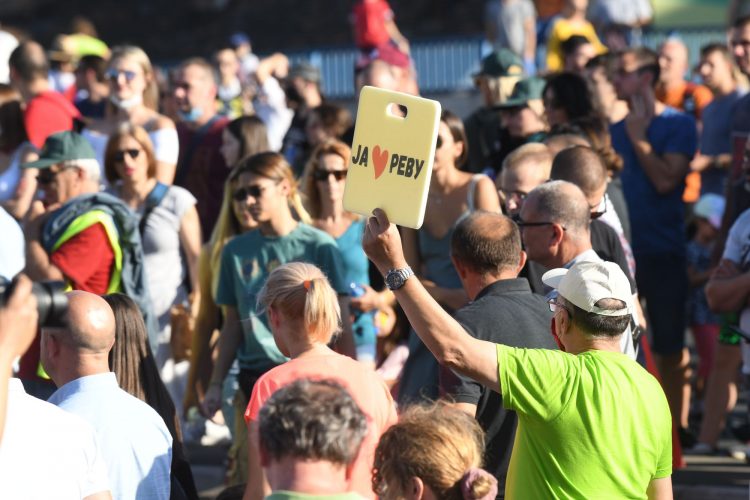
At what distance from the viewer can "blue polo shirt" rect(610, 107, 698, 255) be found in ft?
26.0

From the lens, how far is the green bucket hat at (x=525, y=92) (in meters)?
8.22

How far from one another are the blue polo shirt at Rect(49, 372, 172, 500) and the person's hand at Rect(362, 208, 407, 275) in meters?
0.98

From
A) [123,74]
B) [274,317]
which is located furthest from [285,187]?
[123,74]

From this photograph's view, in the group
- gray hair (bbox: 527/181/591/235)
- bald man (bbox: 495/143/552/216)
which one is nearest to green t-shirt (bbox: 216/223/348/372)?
bald man (bbox: 495/143/552/216)

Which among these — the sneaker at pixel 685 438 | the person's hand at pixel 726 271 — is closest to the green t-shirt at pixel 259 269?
the person's hand at pixel 726 271

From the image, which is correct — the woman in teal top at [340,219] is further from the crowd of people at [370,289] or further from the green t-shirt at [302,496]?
the green t-shirt at [302,496]

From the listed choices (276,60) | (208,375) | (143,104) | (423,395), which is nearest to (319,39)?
(276,60)

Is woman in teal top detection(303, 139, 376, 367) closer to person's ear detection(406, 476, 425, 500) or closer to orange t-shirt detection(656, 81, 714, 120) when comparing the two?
person's ear detection(406, 476, 425, 500)

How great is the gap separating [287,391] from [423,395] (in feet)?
5.13

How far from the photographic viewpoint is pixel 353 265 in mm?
6816

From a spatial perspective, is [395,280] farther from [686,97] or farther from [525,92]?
[686,97]

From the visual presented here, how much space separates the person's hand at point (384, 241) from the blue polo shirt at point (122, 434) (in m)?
0.98

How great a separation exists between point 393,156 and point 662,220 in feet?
14.5

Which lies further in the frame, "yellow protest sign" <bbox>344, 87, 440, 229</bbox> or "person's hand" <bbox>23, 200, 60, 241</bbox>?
"person's hand" <bbox>23, 200, 60, 241</bbox>
